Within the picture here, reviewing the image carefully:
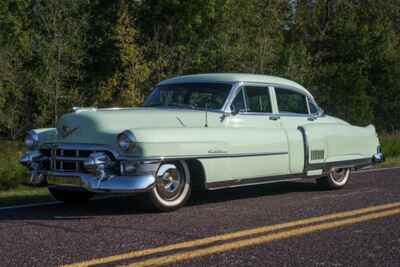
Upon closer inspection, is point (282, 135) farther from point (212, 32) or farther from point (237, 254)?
point (212, 32)

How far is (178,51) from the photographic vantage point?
3275 centimetres

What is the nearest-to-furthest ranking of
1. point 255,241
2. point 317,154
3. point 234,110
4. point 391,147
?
point 255,241
point 234,110
point 317,154
point 391,147

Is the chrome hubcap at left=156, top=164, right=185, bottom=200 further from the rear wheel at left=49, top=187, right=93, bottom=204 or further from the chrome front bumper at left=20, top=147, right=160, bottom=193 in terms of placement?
the rear wheel at left=49, top=187, right=93, bottom=204

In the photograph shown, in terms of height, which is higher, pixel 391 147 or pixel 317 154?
pixel 317 154

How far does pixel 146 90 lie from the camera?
25.6m

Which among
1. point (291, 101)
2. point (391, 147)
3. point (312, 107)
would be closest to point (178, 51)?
point (391, 147)

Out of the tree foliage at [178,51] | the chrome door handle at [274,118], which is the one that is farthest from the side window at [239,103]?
the tree foliage at [178,51]

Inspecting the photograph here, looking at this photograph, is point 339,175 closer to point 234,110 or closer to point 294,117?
point 294,117

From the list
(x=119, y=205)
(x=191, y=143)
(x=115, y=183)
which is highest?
(x=191, y=143)

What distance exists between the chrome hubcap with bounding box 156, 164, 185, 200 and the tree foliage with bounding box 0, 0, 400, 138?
49.7 feet

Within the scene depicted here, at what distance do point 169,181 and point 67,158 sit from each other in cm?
122

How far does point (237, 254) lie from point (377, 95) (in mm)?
28760

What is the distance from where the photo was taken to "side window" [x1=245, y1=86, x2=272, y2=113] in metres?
9.53

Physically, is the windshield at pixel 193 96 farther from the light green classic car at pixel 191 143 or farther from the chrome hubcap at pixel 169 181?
the chrome hubcap at pixel 169 181
